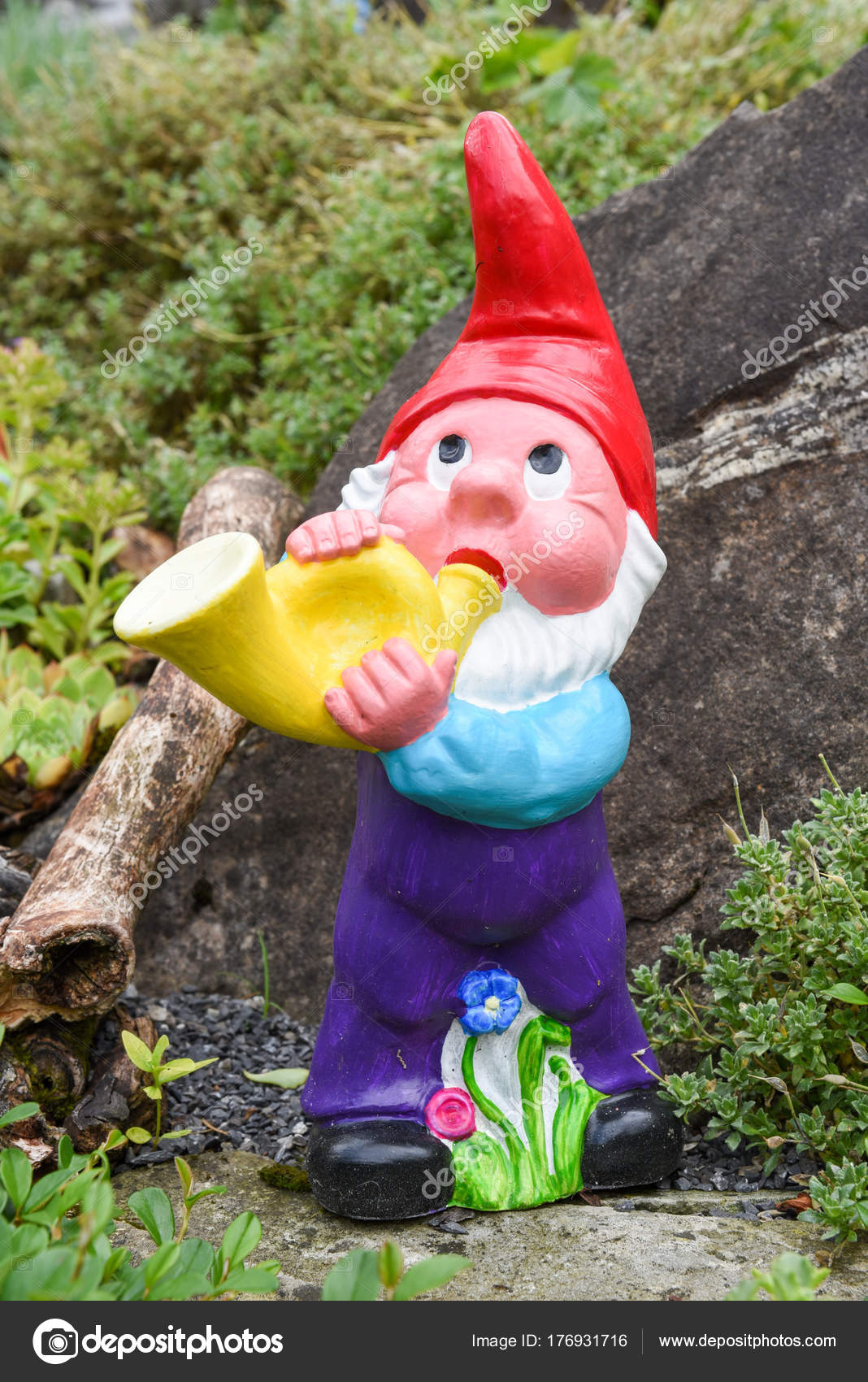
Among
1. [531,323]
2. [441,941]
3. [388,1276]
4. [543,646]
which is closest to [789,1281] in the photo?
[388,1276]

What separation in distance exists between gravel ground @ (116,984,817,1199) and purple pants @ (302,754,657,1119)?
0.28m

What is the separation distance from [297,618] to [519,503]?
444mm

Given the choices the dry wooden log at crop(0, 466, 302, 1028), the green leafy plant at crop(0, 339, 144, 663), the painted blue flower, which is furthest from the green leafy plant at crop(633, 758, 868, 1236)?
the green leafy plant at crop(0, 339, 144, 663)

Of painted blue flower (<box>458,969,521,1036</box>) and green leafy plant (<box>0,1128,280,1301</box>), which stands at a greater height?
green leafy plant (<box>0,1128,280,1301</box>)

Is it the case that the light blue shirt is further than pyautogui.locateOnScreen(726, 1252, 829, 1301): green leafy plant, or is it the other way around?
the light blue shirt

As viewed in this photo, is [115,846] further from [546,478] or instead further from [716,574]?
[716,574]

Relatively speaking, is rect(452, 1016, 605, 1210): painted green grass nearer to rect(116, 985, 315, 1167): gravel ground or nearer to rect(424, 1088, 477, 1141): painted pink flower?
rect(424, 1088, 477, 1141): painted pink flower

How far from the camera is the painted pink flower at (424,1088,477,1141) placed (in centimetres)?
221

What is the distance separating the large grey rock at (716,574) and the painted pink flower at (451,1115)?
0.75 meters

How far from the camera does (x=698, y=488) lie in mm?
3072

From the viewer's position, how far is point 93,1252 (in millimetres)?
1484

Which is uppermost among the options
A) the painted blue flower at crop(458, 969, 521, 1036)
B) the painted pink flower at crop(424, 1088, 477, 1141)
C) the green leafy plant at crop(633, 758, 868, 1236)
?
the painted blue flower at crop(458, 969, 521, 1036)
